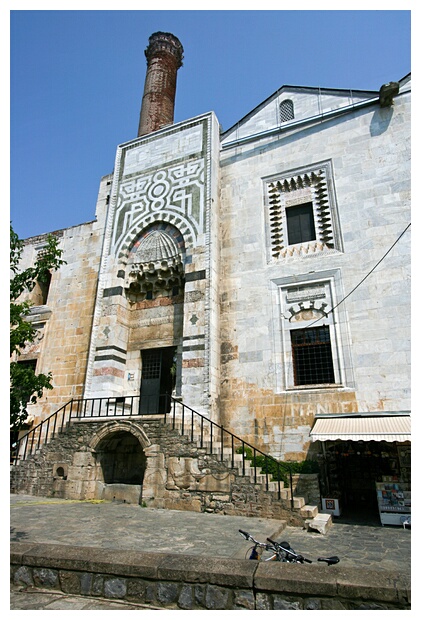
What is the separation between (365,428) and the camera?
9.02m

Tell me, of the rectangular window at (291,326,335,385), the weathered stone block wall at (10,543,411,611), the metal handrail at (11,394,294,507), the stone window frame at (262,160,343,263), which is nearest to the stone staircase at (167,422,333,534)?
the metal handrail at (11,394,294,507)

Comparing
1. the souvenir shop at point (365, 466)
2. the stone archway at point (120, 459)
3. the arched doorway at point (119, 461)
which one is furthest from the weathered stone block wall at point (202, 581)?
the arched doorway at point (119, 461)

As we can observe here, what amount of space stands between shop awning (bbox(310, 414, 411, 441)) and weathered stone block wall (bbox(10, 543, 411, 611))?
5.76 meters

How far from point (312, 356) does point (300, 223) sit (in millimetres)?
4580

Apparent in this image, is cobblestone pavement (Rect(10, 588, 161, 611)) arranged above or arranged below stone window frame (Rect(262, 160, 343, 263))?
below

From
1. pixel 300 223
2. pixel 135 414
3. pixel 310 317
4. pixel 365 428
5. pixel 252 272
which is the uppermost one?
pixel 300 223

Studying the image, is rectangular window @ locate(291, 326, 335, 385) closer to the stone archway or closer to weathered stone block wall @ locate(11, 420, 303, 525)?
weathered stone block wall @ locate(11, 420, 303, 525)

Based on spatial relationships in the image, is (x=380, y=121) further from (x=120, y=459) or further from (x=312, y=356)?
(x=120, y=459)

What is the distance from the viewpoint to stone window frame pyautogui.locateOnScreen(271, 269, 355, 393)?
435 inches

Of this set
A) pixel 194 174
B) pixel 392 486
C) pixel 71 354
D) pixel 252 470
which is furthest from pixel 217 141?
pixel 392 486

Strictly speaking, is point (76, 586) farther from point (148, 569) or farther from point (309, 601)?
point (309, 601)

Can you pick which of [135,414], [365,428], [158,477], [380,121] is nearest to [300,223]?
[380,121]

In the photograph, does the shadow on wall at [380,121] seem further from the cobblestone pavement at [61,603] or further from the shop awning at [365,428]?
the cobblestone pavement at [61,603]

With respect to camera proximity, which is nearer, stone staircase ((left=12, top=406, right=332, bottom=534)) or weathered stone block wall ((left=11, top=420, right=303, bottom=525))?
stone staircase ((left=12, top=406, right=332, bottom=534))
